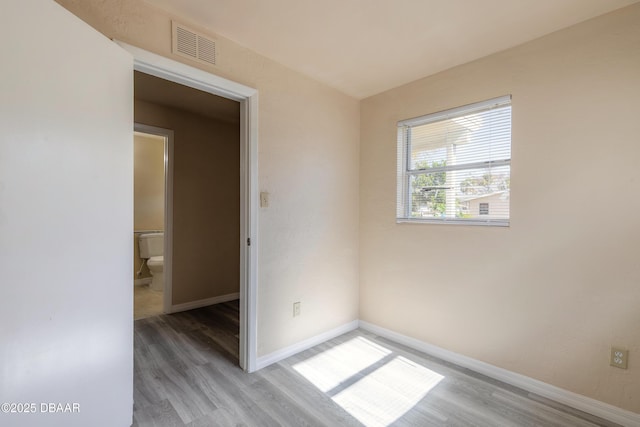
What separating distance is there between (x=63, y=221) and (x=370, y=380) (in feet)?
6.88

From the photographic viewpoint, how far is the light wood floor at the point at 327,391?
5.70ft

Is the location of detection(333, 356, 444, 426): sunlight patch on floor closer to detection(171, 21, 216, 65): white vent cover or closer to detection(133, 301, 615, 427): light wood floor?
detection(133, 301, 615, 427): light wood floor

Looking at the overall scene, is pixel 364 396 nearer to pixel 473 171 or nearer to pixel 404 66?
pixel 473 171

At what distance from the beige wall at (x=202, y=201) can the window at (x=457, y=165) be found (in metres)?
2.45

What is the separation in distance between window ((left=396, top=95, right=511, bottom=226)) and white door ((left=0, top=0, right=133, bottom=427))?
223 cm

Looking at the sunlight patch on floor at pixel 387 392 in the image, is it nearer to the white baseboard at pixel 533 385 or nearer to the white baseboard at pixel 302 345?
the white baseboard at pixel 533 385

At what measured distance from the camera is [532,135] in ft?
6.65

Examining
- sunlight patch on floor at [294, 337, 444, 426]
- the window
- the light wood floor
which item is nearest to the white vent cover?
the window

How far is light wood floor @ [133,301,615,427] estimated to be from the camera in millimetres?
1737

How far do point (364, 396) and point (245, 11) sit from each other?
2578mm

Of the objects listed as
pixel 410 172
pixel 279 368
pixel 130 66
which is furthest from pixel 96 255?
pixel 410 172

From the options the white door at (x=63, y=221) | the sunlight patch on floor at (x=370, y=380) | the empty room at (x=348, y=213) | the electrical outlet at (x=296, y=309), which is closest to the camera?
the white door at (x=63, y=221)

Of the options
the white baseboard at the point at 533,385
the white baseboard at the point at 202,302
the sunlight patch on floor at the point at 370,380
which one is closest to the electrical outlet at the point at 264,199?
the sunlight patch on floor at the point at 370,380

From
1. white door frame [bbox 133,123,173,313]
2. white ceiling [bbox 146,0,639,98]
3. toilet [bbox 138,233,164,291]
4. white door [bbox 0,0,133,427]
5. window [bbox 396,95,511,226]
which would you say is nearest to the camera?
white door [bbox 0,0,133,427]
